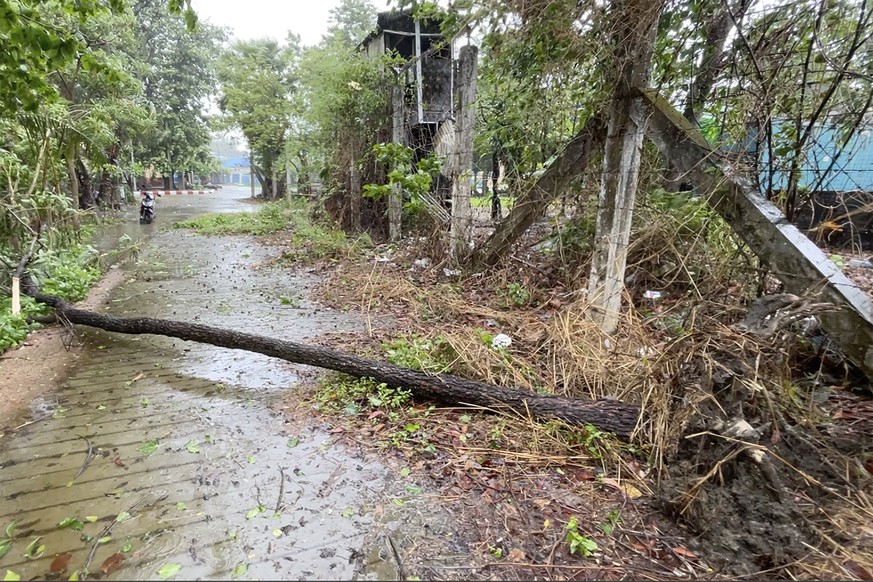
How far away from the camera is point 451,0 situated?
427cm

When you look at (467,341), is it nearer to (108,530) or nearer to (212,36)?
(108,530)

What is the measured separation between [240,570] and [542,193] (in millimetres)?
4275

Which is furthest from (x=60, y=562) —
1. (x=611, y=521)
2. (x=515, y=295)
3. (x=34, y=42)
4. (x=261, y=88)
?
(x=261, y=88)

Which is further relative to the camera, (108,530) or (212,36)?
(212,36)

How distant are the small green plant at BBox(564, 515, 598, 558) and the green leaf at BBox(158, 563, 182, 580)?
1.61m

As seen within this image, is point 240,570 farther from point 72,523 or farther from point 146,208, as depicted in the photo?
point 146,208

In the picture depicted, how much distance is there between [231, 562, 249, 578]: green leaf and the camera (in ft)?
5.90

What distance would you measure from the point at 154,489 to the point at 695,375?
2926 mm

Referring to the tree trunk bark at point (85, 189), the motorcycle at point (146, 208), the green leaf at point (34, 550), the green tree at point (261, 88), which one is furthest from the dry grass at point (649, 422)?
the green tree at point (261, 88)

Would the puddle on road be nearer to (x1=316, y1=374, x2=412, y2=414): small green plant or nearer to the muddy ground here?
the muddy ground

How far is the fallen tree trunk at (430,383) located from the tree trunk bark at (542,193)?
262 cm

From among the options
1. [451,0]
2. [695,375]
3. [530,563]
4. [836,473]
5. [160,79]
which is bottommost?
[530,563]

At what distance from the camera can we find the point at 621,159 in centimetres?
388

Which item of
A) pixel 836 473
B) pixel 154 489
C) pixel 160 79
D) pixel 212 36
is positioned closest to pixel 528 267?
pixel 836 473
